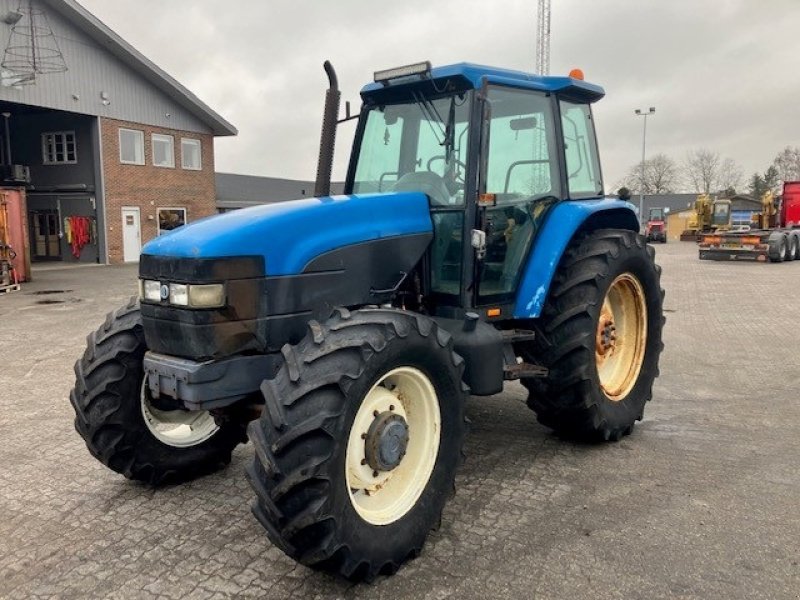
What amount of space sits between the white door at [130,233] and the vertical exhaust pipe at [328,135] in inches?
857

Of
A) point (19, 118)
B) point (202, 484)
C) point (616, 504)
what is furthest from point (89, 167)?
point (616, 504)

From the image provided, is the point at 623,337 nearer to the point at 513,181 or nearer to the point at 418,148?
the point at 513,181

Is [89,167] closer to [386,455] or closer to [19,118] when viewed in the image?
[19,118]

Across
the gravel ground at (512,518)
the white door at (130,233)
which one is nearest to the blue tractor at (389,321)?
the gravel ground at (512,518)

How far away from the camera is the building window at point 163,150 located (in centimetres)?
2503

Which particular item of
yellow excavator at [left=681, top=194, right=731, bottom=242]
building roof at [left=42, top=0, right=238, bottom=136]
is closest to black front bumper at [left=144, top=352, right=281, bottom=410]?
building roof at [left=42, top=0, right=238, bottom=136]

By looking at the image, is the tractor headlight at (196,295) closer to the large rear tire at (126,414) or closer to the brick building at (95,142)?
the large rear tire at (126,414)

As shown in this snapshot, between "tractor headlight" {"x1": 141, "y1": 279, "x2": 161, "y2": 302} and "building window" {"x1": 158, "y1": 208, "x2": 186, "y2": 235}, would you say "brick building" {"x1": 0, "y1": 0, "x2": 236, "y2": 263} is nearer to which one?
"building window" {"x1": 158, "y1": 208, "x2": 186, "y2": 235}

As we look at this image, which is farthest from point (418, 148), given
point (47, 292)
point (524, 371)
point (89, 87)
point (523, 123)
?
point (89, 87)

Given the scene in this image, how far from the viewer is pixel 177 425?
160 inches

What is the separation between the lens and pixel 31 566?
3117mm

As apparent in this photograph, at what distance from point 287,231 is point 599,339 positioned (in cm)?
250

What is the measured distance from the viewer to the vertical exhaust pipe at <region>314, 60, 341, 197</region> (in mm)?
3775

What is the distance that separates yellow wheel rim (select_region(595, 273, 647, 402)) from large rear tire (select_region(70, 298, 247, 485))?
267 centimetres
